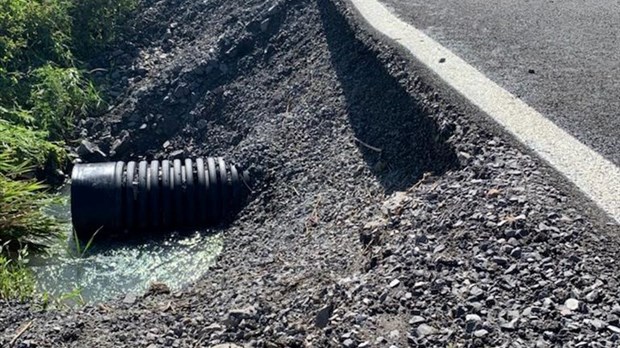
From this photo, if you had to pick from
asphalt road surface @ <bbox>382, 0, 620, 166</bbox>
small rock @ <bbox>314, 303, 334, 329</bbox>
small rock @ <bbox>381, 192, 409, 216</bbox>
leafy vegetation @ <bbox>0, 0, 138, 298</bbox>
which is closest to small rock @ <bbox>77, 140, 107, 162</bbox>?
leafy vegetation @ <bbox>0, 0, 138, 298</bbox>

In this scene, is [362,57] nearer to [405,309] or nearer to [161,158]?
[161,158]

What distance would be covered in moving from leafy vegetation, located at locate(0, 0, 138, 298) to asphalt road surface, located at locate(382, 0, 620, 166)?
3513mm

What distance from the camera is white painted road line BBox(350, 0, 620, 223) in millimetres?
4379

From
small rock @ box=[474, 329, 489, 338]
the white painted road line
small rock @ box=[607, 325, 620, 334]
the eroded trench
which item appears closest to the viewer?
small rock @ box=[607, 325, 620, 334]

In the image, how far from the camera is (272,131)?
23.9ft

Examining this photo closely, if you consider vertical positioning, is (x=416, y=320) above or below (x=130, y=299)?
above

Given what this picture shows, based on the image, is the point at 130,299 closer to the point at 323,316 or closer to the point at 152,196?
the point at 152,196

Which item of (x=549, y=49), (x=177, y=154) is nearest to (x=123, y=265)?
(x=177, y=154)

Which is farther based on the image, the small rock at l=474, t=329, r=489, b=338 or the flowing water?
the flowing water

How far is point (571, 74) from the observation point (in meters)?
6.32

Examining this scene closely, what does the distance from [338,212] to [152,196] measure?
1.87 m

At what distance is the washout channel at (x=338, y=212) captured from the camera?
3.69 metres

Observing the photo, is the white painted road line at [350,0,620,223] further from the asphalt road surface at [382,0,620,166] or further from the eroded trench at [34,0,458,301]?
the eroded trench at [34,0,458,301]

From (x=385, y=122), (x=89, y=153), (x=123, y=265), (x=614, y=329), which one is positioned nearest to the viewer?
(x=614, y=329)
